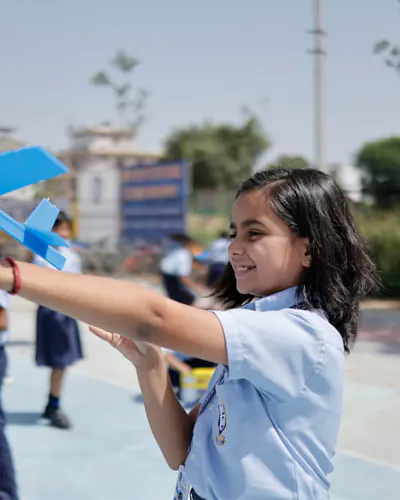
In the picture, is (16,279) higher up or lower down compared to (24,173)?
lower down

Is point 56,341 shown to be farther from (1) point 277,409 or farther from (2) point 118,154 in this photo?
(2) point 118,154

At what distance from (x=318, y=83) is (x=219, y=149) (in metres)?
36.6

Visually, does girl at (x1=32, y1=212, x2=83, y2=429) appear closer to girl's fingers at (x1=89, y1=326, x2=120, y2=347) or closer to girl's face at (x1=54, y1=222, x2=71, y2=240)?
girl's face at (x1=54, y1=222, x2=71, y2=240)

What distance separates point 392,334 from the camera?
8984 millimetres

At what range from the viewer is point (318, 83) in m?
10.8

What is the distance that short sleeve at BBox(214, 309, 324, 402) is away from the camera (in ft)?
4.01

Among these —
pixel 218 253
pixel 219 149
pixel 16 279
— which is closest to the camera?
pixel 16 279

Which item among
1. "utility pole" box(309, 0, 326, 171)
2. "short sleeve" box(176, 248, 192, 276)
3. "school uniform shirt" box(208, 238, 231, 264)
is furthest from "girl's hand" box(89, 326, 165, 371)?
"utility pole" box(309, 0, 326, 171)

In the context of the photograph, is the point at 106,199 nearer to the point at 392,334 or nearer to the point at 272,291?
the point at 392,334

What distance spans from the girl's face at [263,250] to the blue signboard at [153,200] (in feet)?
53.6

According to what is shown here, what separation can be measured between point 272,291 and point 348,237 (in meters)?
0.20

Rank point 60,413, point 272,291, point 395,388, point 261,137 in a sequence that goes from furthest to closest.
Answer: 1. point 261,137
2. point 395,388
3. point 60,413
4. point 272,291

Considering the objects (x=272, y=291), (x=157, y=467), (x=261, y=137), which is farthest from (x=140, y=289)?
(x=261, y=137)

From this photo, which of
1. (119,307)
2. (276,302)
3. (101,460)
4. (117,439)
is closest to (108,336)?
(276,302)
